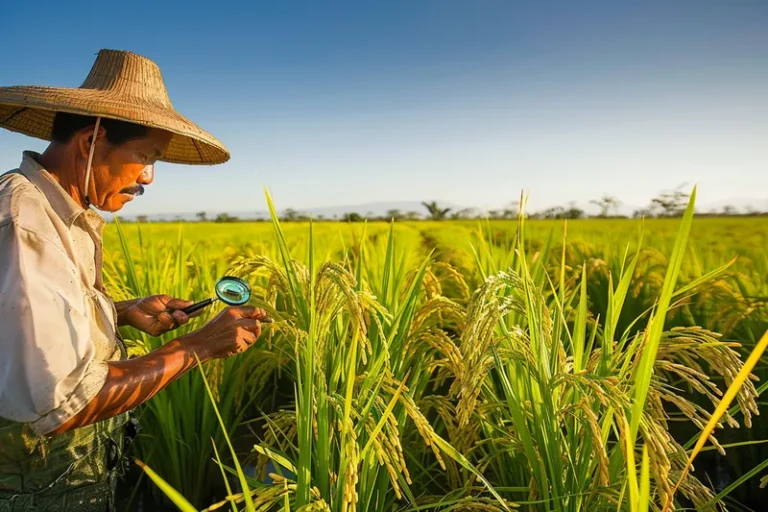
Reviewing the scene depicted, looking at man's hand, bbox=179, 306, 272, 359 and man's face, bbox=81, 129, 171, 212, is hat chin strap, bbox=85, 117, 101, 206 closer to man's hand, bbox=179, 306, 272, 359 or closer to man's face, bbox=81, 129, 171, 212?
man's face, bbox=81, 129, 171, 212

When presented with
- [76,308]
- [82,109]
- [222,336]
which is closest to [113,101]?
[82,109]

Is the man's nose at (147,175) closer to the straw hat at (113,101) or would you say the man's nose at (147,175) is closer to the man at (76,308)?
the man at (76,308)

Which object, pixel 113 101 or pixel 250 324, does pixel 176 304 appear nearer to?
pixel 250 324

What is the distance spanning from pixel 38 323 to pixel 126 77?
973mm

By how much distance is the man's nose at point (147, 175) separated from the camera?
1.72 meters

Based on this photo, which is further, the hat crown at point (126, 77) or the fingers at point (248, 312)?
the hat crown at point (126, 77)

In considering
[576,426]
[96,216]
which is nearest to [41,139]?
[96,216]


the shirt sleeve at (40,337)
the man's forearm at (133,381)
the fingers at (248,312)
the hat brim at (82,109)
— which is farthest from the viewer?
the fingers at (248,312)

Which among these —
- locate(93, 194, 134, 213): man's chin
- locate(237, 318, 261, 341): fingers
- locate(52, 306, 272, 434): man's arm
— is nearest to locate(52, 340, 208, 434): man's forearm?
locate(52, 306, 272, 434): man's arm

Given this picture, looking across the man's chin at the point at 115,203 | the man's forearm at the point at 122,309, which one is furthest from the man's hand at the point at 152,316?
the man's chin at the point at 115,203

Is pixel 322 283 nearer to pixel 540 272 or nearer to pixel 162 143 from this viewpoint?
pixel 162 143

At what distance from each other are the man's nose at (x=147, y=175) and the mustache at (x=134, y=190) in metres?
0.02

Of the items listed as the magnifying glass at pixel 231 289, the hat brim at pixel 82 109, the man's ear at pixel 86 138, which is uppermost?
the hat brim at pixel 82 109

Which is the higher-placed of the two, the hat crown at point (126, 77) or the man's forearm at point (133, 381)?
the hat crown at point (126, 77)
